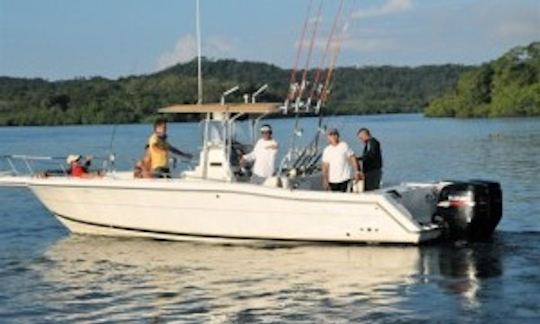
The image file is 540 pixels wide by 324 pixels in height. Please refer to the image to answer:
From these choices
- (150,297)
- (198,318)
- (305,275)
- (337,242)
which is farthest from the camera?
(337,242)

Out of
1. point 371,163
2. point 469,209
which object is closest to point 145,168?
point 371,163

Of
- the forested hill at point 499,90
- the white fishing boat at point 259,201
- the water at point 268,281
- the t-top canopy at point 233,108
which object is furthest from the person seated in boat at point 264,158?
the forested hill at point 499,90

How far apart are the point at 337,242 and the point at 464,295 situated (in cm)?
369

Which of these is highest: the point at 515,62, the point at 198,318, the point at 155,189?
the point at 515,62

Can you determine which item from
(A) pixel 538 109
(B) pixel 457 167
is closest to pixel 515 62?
(A) pixel 538 109

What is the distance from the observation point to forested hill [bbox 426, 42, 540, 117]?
13238 cm

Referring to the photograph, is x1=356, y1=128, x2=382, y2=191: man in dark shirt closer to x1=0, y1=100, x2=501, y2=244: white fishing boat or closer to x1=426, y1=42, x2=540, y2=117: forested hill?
x1=0, y1=100, x2=501, y2=244: white fishing boat

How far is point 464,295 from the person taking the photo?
11.7 m

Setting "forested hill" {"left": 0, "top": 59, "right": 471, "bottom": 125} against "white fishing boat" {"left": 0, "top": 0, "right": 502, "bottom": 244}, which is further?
"forested hill" {"left": 0, "top": 59, "right": 471, "bottom": 125}

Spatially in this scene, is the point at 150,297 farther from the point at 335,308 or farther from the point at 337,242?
the point at 337,242

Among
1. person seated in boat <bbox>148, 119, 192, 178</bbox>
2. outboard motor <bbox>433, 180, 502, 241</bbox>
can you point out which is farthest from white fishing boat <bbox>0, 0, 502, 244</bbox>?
person seated in boat <bbox>148, 119, 192, 178</bbox>

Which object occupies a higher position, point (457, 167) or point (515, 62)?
point (515, 62)

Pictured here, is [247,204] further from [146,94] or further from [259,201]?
[146,94]

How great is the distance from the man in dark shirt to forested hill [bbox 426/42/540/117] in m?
119
